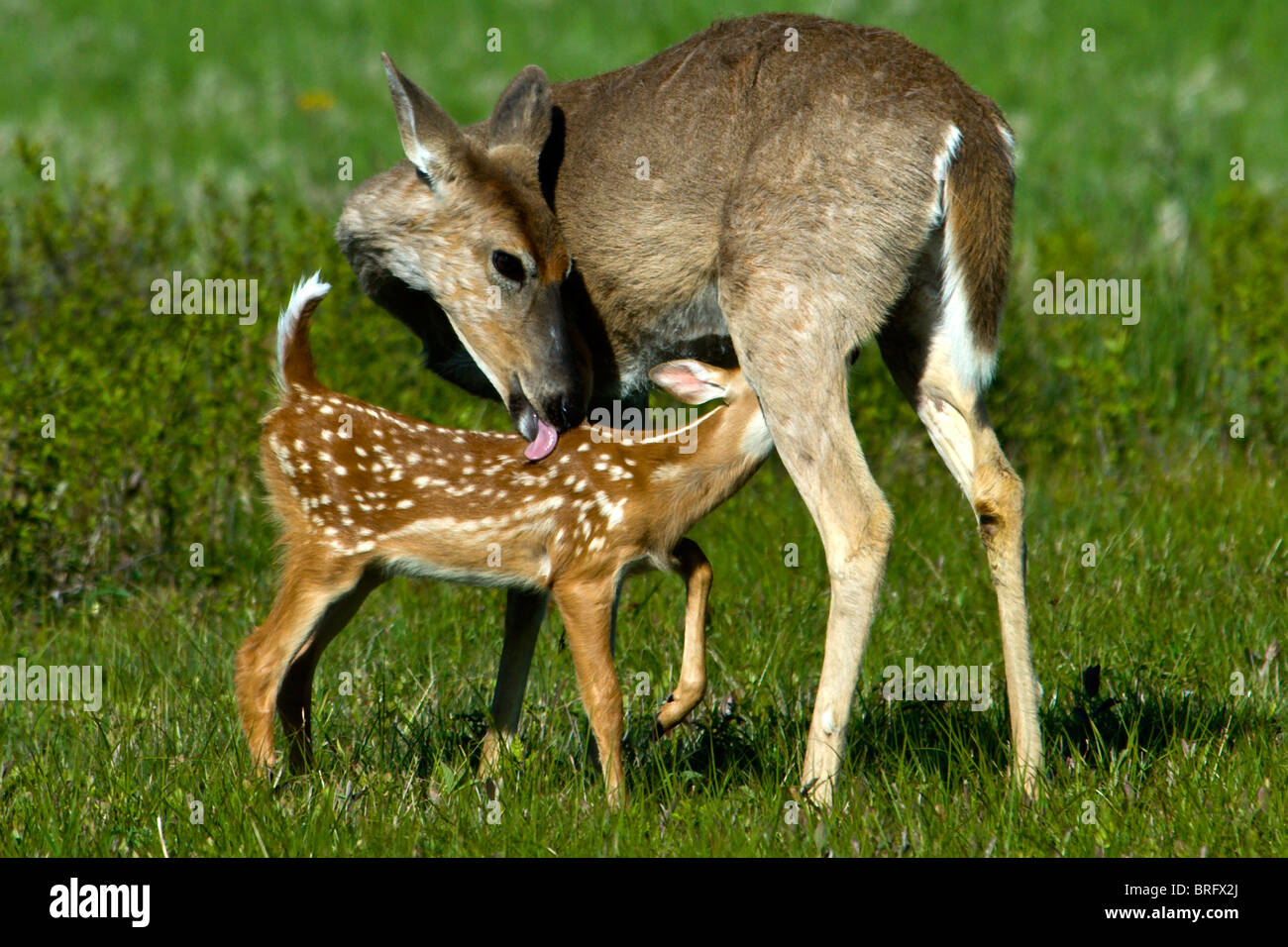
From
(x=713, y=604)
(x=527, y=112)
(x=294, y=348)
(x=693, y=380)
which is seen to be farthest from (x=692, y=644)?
(x=527, y=112)

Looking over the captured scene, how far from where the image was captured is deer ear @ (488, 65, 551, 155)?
4.84 metres

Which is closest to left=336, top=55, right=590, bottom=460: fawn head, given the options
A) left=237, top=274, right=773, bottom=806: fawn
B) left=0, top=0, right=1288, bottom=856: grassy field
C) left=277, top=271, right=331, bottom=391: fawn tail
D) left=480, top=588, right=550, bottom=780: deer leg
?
left=237, top=274, right=773, bottom=806: fawn

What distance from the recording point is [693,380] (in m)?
4.84

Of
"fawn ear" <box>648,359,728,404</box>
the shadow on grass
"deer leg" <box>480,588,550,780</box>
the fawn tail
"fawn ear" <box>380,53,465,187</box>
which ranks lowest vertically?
the shadow on grass

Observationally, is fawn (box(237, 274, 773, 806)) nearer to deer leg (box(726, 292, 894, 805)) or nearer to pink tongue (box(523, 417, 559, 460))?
pink tongue (box(523, 417, 559, 460))

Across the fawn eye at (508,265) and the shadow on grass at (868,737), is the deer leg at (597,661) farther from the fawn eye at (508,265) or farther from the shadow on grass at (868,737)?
the fawn eye at (508,265)

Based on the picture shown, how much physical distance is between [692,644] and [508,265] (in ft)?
3.83

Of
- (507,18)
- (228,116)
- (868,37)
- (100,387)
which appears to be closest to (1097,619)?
(868,37)

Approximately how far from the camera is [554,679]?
548cm

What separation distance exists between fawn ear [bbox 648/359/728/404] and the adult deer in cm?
7

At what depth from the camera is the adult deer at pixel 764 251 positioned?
433cm
